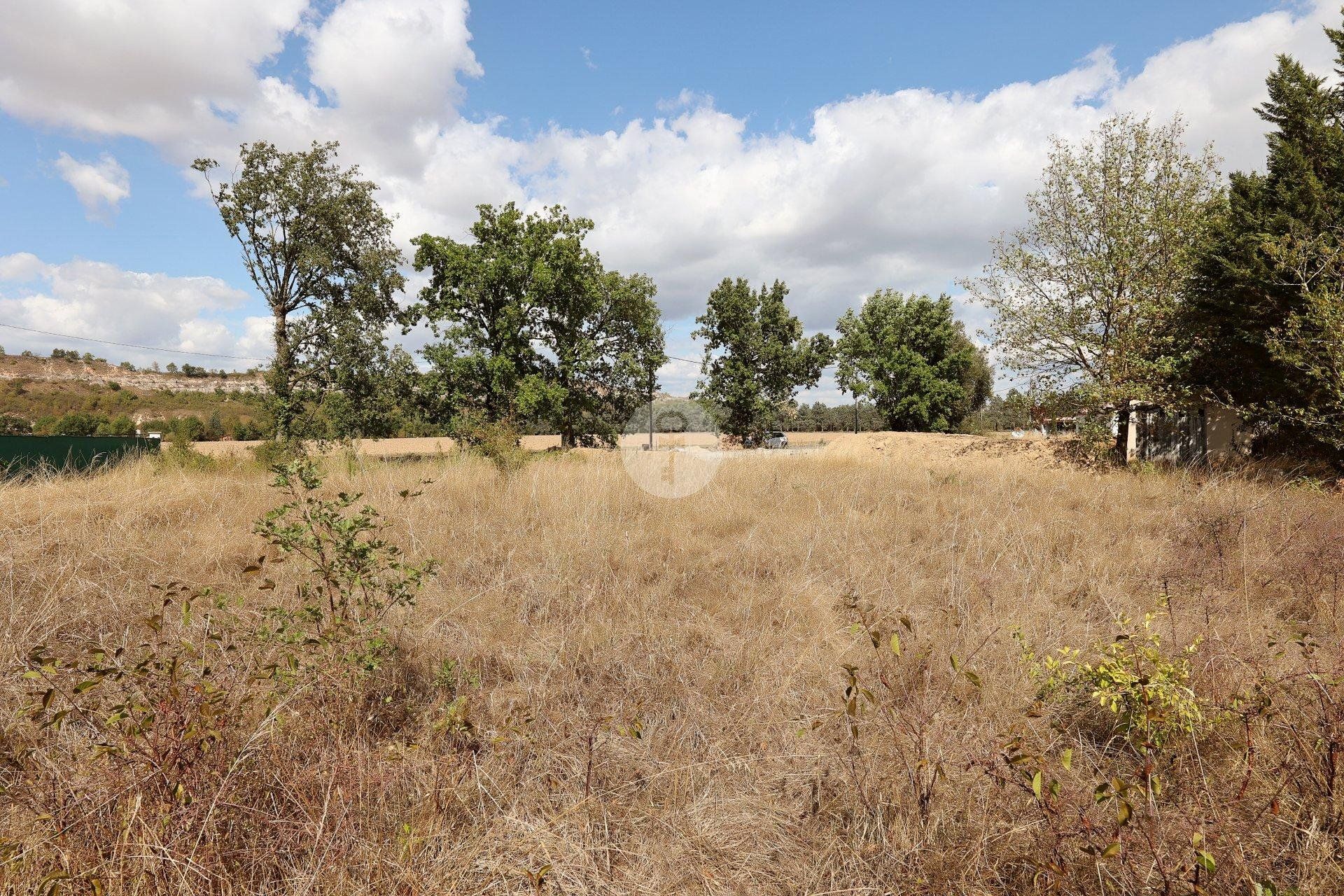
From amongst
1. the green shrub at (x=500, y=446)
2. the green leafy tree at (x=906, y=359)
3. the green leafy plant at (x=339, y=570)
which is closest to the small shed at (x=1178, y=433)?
the green shrub at (x=500, y=446)

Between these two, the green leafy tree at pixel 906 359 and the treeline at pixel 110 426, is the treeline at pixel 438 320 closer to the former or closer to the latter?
the green leafy tree at pixel 906 359

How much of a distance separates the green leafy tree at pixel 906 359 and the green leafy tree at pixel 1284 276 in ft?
84.5

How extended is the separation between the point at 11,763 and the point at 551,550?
3.77m

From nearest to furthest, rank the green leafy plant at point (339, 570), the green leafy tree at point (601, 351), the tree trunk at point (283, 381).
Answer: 1. the green leafy plant at point (339, 570)
2. the tree trunk at point (283, 381)
3. the green leafy tree at point (601, 351)

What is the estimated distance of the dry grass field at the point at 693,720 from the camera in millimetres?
1941

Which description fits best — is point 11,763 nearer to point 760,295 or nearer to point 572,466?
point 572,466

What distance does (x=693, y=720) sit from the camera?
10.0 feet

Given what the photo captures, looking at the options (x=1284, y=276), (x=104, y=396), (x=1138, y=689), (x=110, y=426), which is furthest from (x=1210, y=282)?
(x=104, y=396)

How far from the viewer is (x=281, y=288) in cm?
2184

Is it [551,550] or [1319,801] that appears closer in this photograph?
[1319,801]

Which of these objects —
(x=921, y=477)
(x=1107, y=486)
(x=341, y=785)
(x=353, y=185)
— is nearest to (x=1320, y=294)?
(x=1107, y=486)

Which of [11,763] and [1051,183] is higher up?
[1051,183]

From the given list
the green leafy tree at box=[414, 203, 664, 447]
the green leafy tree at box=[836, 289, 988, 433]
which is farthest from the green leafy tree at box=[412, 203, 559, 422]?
the green leafy tree at box=[836, 289, 988, 433]

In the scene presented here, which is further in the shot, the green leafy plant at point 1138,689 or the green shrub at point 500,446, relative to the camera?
the green shrub at point 500,446
